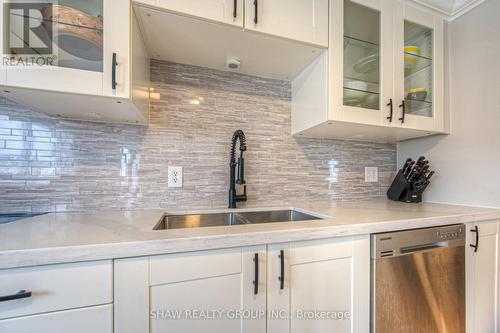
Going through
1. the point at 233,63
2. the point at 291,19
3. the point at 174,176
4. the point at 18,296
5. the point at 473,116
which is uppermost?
the point at 291,19

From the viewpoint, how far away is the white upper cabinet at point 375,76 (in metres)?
1.10

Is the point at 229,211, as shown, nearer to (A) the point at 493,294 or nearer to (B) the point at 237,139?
(B) the point at 237,139

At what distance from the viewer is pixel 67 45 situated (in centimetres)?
77

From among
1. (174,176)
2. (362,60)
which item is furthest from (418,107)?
(174,176)

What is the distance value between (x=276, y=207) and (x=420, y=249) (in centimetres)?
70

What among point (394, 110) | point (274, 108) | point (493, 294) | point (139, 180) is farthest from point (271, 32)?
point (493, 294)

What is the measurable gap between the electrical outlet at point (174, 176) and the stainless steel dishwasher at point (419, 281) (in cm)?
99

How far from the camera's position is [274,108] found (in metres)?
1.38

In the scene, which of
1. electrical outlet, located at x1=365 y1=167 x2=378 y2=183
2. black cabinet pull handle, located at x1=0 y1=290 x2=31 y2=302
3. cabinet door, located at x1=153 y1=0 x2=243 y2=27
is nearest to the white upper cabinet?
electrical outlet, located at x1=365 y1=167 x2=378 y2=183

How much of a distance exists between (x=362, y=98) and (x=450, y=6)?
0.88 metres

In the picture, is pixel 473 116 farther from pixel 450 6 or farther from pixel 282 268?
pixel 282 268

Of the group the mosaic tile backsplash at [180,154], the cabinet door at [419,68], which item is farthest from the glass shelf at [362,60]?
the mosaic tile backsplash at [180,154]

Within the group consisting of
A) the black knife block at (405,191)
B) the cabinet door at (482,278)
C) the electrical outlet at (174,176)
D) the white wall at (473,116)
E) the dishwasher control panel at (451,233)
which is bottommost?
the cabinet door at (482,278)
